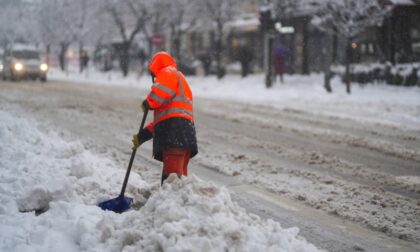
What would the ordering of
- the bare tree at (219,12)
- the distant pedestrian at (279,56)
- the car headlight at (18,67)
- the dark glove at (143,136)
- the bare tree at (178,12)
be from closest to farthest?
1. the dark glove at (143,136)
2. the distant pedestrian at (279,56)
3. the car headlight at (18,67)
4. the bare tree at (219,12)
5. the bare tree at (178,12)

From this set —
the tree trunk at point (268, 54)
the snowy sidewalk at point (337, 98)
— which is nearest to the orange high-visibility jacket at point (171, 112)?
the snowy sidewalk at point (337, 98)

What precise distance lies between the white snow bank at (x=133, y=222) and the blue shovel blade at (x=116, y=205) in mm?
104

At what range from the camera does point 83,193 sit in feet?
17.8

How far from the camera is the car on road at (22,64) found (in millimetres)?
27631

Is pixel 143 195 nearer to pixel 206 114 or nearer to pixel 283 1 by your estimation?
pixel 206 114

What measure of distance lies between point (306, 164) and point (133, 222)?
4.19 m

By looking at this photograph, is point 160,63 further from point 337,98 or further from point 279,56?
point 279,56

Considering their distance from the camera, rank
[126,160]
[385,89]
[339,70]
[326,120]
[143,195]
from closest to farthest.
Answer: [143,195]
[126,160]
[326,120]
[385,89]
[339,70]

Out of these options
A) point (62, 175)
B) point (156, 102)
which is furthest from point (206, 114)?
point (156, 102)

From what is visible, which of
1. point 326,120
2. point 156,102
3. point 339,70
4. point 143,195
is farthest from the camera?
point 339,70

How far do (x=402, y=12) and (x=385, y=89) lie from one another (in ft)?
26.0

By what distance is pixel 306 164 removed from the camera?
25.3 feet

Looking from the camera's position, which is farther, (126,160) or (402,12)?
(402,12)

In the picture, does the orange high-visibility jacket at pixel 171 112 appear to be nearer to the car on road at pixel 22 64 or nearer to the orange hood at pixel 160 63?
the orange hood at pixel 160 63
